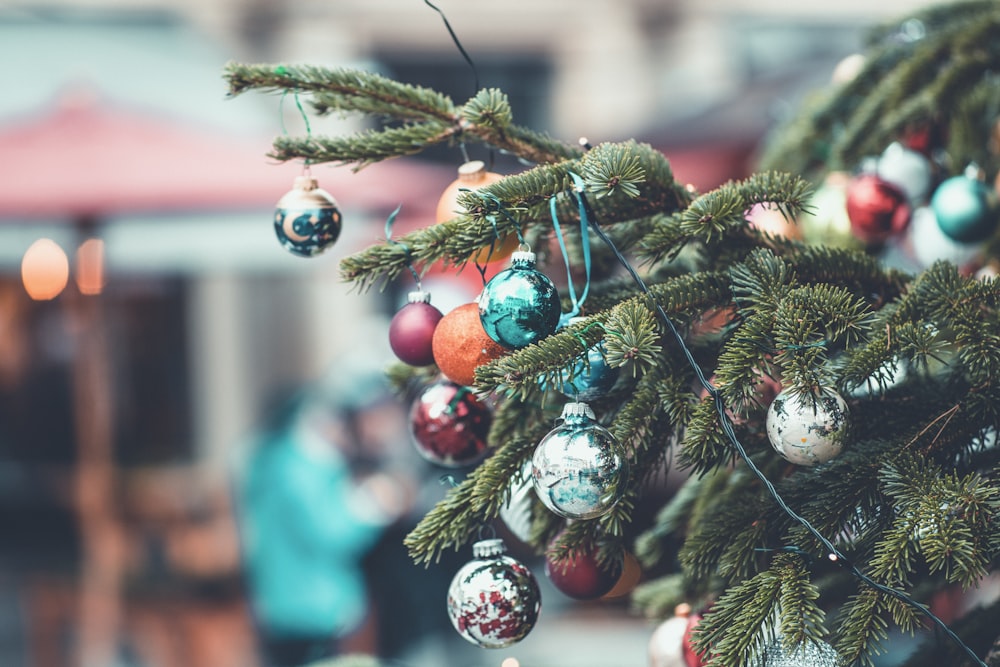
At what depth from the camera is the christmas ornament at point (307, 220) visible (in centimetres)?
114

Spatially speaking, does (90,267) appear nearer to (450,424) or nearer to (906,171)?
(450,424)

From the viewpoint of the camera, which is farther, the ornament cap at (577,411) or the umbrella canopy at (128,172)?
the umbrella canopy at (128,172)

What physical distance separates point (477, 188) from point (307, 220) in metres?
0.28

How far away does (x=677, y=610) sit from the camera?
1.14m

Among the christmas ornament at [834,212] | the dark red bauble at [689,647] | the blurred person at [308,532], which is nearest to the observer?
the dark red bauble at [689,647]

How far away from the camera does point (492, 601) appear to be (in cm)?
94

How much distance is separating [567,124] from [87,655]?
5.65m

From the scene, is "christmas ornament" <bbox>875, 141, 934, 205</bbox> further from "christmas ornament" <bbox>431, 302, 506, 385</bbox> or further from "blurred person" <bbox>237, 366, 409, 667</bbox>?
"blurred person" <bbox>237, 366, 409, 667</bbox>

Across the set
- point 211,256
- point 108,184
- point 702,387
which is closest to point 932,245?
point 702,387

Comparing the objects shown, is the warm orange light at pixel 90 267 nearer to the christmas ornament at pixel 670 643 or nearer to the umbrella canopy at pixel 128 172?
the umbrella canopy at pixel 128 172

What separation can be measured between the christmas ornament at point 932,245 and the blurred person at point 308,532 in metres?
2.47

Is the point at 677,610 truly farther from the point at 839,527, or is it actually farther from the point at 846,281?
the point at 846,281

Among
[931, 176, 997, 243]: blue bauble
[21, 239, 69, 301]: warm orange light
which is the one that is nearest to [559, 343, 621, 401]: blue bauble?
[931, 176, 997, 243]: blue bauble

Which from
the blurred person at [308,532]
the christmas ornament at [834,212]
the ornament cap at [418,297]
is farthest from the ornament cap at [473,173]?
the blurred person at [308,532]
